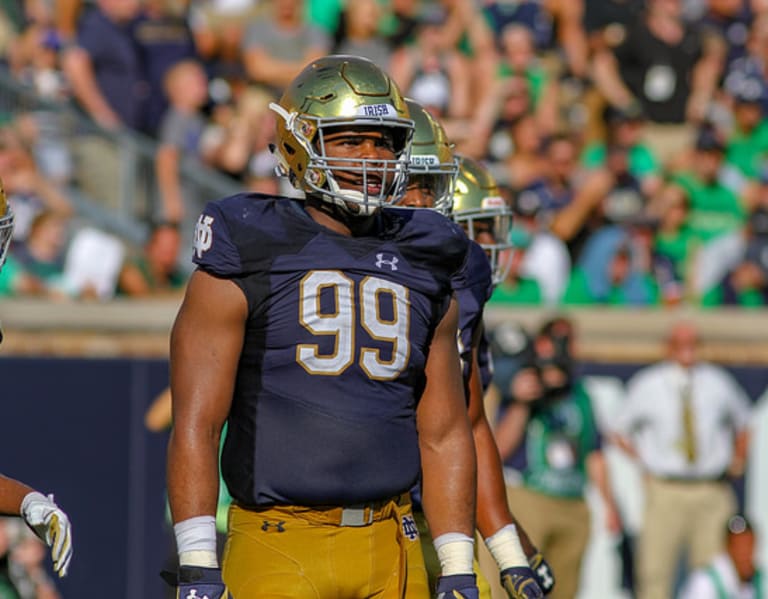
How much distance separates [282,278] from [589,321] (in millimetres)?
5746

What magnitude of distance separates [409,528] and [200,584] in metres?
0.67

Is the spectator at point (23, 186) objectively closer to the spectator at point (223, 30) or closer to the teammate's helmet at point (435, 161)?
the spectator at point (223, 30)

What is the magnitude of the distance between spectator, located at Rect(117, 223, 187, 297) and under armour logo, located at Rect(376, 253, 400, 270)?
19.1 ft

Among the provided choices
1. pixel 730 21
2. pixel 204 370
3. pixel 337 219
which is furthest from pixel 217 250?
pixel 730 21

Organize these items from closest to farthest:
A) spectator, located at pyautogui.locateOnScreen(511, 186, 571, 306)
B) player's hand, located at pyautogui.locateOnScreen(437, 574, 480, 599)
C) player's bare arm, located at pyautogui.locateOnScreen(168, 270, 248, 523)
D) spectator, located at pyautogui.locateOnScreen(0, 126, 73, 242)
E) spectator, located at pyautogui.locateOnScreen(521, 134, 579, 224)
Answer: player's bare arm, located at pyautogui.locateOnScreen(168, 270, 248, 523)
player's hand, located at pyautogui.locateOnScreen(437, 574, 480, 599)
spectator, located at pyautogui.locateOnScreen(0, 126, 73, 242)
spectator, located at pyautogui.locateOnScreen(511, 186, 571, 306)
spectator, located at pyautogui.locateOnScreen(521, 134, 579, 224)

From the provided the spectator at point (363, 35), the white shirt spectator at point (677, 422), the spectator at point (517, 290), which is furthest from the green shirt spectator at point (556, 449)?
the spectator at point (363, 35)

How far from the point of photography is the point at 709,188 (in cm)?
1131

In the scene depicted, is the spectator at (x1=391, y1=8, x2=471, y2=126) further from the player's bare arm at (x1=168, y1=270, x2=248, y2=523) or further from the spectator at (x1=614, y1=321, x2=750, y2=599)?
the player's bare arm at (x1=168, y1=270, x2=248, y2=523)

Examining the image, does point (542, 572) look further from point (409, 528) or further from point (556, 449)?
point (556, 449)

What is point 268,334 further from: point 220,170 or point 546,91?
point 546,91

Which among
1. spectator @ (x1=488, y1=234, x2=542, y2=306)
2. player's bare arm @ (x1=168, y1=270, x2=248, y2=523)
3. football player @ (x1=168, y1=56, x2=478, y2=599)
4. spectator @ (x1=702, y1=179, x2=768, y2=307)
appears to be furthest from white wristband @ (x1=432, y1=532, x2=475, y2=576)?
spectator @ (x1=702, y1=179, x2=768, y2=307)

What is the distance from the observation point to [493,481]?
4941 mm

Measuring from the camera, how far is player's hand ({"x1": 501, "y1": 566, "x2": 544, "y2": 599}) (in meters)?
4.68

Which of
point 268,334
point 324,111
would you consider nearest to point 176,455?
point 268,334
